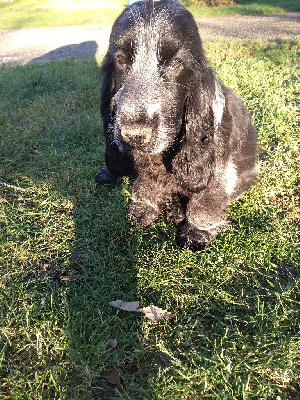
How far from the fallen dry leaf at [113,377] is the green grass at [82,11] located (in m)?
13.5

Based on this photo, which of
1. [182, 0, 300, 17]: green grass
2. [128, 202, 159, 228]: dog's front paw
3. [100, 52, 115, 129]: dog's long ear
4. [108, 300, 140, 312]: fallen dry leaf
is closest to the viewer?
[108, 300, 140, 312]: fallen dry leaf

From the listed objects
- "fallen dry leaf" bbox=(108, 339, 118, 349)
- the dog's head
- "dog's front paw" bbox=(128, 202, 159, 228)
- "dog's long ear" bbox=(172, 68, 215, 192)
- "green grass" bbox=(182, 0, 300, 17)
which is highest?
"green grass" bbox=(182, 0, 300, 17)

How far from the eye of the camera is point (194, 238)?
2.64 meters

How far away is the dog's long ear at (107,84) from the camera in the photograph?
8.06 feet

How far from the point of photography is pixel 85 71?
6492 mm

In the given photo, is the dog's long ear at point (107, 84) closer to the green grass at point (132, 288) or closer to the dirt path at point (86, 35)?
the green grass at point (132, 288)

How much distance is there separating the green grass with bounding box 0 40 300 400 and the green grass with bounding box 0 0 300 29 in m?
11.6

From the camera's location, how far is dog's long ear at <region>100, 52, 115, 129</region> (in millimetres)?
2457

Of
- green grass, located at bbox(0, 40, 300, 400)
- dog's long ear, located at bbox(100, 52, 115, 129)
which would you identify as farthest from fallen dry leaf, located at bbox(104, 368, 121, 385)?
dog's long ear, located at bbox(100, 52, 115, 129)

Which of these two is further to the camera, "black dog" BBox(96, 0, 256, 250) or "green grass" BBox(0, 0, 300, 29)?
"green grass" BBox(0, 0, 300, 29)

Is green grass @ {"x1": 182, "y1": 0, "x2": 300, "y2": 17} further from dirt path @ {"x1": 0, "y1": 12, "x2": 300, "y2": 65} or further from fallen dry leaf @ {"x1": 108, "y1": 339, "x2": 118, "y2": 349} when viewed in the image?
fallen dry leaf @ {"x1": 108, "y1": 339, "x2": 118, "y2": 349}

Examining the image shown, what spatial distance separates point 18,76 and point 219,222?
544cm

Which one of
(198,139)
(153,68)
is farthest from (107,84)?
(198,139)

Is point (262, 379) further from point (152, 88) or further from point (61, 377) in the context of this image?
point (152, 88)
